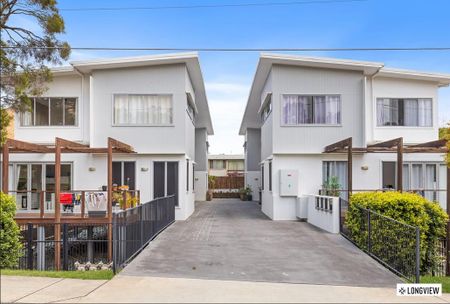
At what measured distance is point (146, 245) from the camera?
41.1 ft

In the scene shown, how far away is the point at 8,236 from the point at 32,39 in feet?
24.3

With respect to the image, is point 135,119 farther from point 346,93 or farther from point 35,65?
point 346,93

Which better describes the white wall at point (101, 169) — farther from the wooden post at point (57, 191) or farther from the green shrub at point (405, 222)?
the green shrub at point (405, 222)

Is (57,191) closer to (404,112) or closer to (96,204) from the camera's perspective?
(96,204)

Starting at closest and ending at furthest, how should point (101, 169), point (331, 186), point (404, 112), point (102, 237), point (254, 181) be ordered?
point (102, 237)
point (331, 186)
point (101, 169)
point (404, 112)
point (254, 181)

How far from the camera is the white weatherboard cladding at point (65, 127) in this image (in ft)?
65.4

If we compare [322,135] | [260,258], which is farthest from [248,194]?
[260,258]

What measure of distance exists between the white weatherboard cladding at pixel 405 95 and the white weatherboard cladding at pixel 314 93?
1.34m

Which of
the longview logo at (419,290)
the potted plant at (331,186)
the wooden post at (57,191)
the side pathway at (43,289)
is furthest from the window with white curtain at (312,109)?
the side pathway at (43,289)

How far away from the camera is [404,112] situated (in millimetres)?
20766

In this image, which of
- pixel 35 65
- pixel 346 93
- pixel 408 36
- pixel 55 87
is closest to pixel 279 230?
pixel 346 93

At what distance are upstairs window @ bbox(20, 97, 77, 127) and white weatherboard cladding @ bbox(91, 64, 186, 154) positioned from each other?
137cm

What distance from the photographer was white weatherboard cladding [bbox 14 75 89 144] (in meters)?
19.9

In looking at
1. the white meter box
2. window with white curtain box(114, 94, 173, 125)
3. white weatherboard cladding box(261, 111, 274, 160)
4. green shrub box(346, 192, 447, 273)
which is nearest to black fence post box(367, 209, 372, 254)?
green shrub box(346, 192, 447, 273)
